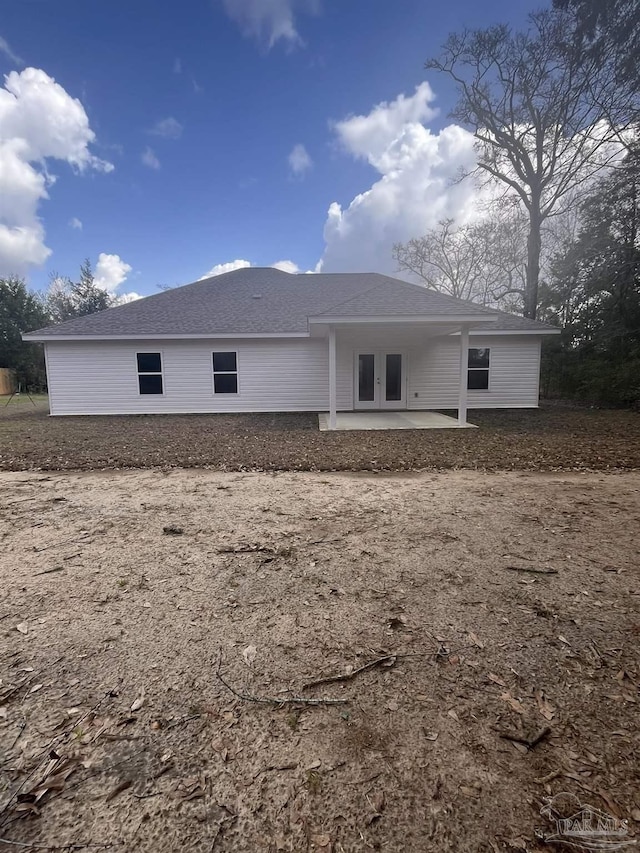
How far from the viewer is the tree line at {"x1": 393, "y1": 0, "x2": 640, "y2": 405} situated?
13453mm

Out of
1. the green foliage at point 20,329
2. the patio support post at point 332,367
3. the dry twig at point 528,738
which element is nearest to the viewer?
the dry twig at point 528,738

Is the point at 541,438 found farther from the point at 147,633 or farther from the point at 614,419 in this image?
the point at 147,633

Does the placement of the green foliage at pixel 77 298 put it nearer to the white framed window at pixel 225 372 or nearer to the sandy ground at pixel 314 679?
the white framed window at pixel 225 372

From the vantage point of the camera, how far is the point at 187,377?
12.9 m

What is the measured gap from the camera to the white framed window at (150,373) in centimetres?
1282

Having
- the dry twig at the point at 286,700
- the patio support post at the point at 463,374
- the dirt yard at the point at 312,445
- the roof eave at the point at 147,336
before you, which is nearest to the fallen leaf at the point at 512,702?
the dry twig at the point at 286,700

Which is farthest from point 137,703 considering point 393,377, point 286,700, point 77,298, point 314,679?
point 77,298

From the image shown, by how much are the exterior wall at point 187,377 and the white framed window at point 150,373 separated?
0.51ft

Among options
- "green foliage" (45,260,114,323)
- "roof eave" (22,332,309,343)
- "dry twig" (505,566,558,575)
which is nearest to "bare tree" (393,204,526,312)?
"roof eave" (22,332,309,343)

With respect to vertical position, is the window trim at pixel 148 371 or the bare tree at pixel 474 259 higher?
the bare tree at pixel 474 259

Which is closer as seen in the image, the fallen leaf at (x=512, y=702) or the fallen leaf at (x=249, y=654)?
the fallen leaf at (x=512, y=702)

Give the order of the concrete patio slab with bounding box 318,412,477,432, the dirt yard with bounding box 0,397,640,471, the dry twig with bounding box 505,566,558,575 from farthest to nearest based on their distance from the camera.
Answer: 1. the concrete patio slab with bounding box 318,412,477,432
2. the dirt yard with bounding box 0,397,640,471
3. the dry twig with bounding box 505,566,558,575

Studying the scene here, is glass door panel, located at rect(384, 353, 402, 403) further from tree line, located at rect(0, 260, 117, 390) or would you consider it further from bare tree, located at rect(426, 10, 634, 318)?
tree line, located at rect(0, 260, 117, 390)

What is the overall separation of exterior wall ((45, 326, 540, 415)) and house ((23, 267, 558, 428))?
0.03 meters
